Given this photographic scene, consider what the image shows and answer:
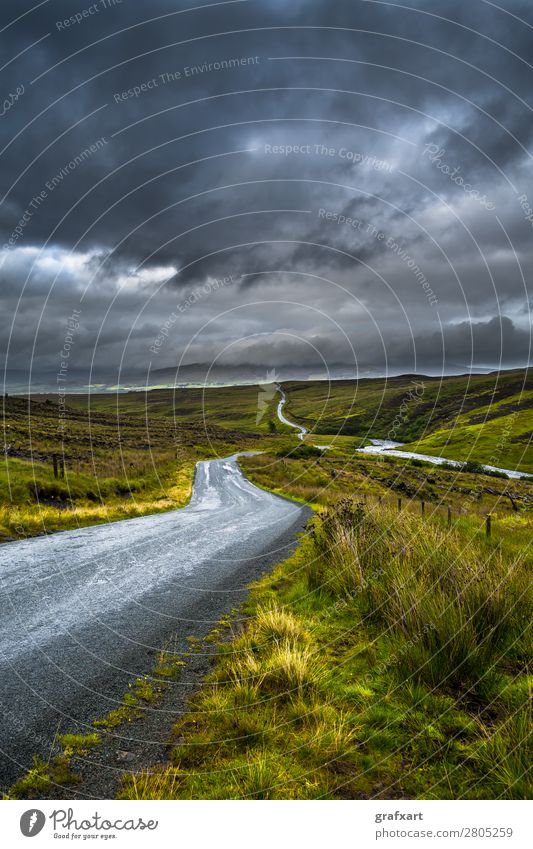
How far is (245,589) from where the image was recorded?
32.3 ft

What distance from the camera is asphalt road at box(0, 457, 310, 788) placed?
494 centimetres

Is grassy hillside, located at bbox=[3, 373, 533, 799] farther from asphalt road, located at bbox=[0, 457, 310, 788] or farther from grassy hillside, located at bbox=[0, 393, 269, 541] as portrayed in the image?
grassy hillside, located at bbox=[0, 393, 269, 541]

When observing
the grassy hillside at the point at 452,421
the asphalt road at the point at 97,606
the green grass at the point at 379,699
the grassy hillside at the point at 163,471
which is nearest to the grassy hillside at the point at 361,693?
the green grass at the point at 379,699

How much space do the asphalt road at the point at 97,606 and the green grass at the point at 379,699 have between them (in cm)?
123

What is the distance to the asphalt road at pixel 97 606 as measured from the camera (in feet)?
16.2

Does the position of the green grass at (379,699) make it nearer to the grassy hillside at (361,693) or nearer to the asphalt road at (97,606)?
the grassy hillside at (361,693)

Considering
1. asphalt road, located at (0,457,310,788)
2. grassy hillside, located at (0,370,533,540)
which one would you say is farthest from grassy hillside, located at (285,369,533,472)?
asphalt road, located at (0,457,310,788)

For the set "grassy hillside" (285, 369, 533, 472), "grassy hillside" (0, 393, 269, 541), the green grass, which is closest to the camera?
the green grass

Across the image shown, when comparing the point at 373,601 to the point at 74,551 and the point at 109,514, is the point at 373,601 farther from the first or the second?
the point at 109,514

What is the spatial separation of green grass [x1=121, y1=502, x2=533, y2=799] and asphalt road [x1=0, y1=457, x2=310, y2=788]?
48.6 inches

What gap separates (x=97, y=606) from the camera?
26.7ft

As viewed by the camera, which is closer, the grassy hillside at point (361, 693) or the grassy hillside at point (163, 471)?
the grassy hillside at point (361, 693)
